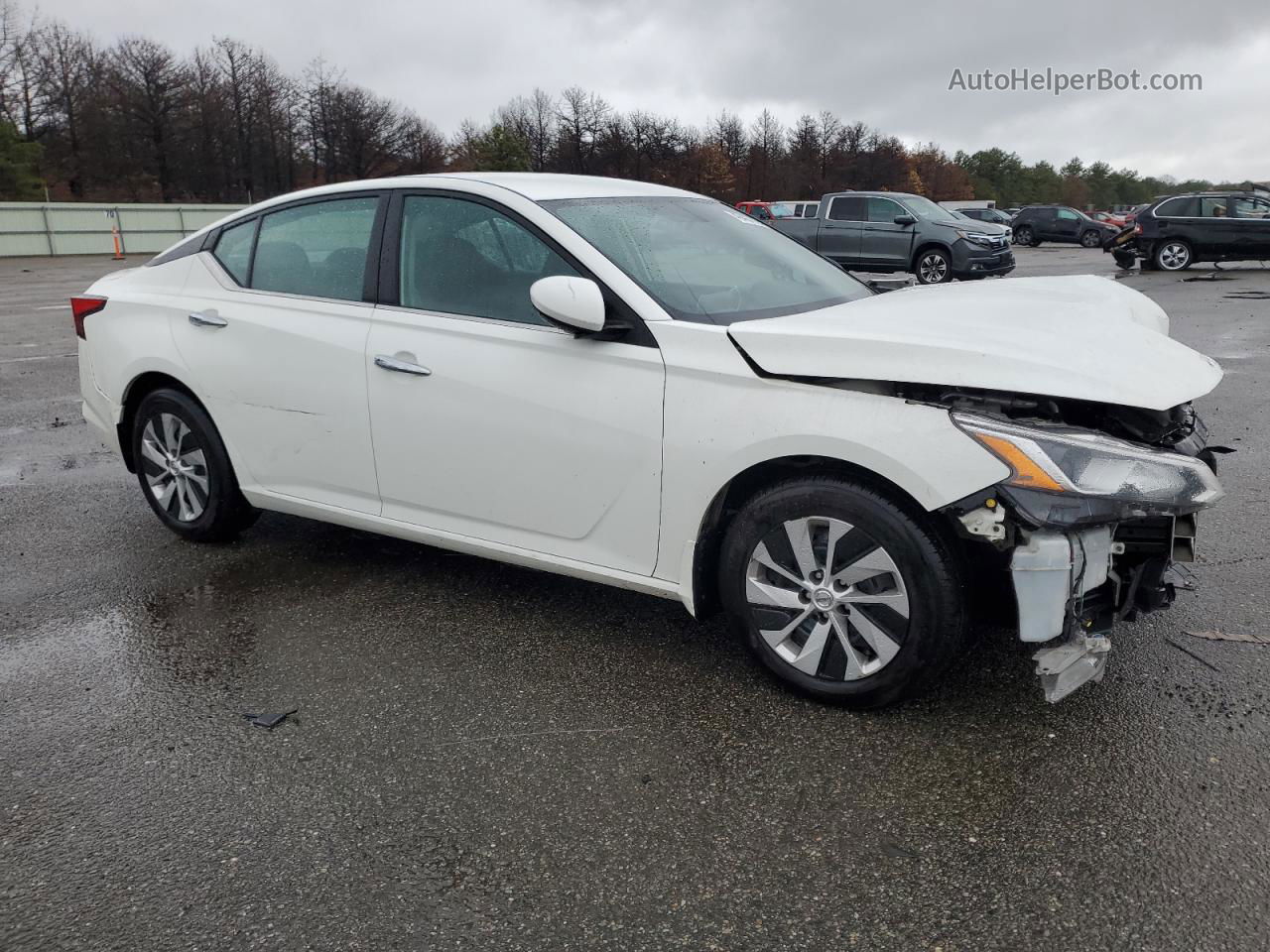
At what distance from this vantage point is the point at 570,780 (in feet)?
9.41

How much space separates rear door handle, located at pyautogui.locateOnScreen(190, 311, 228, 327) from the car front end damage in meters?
3.12

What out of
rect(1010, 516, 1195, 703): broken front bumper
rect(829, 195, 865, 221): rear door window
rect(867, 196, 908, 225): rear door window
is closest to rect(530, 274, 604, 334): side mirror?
rect(1010, 516, 1195, 703): broken front bumper

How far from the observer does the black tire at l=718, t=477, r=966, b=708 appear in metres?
2.94

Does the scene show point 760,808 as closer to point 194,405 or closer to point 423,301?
point 423,301

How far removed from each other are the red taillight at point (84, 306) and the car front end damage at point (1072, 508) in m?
4.08

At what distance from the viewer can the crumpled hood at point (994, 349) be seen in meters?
2.87

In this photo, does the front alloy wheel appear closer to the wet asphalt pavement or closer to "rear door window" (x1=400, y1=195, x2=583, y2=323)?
the wet asphalt pavement

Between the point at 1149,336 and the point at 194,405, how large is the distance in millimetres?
3851

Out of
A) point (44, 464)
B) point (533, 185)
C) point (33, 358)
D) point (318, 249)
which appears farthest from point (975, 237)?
point (318, 249)

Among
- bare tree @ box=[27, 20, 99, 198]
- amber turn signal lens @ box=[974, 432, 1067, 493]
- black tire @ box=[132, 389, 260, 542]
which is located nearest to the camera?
amber turn signal lens @ box=[974, 432, 1067, 493]

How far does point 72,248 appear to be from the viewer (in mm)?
36031

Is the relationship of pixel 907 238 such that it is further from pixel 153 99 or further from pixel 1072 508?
pixel 153 99

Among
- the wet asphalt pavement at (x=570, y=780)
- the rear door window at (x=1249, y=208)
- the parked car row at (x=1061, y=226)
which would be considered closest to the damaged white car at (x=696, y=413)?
the wet asphalt pavement at (x=570, y=780)

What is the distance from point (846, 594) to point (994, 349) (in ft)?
2.71
